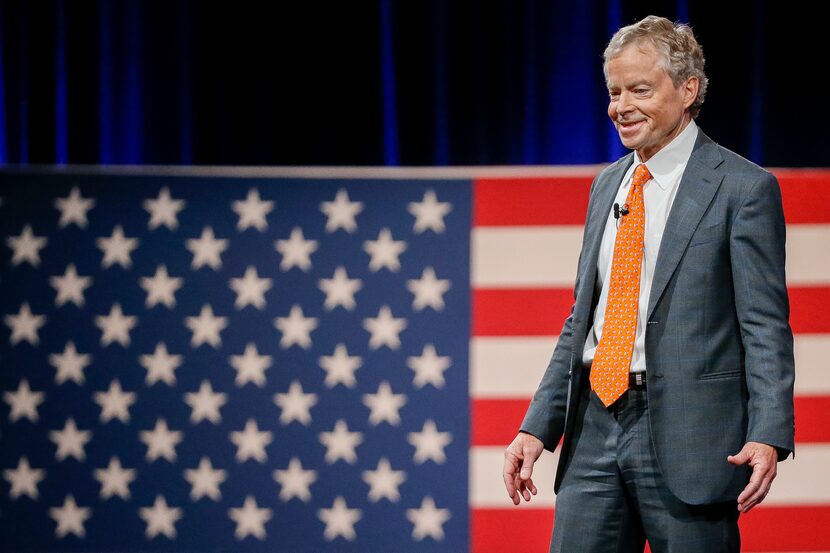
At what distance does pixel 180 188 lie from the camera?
300cm

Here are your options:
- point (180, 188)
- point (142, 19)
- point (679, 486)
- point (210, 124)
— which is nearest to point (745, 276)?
point (679, 486)

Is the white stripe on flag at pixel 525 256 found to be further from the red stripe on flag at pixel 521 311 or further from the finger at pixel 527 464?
the finger at pixel 527 464

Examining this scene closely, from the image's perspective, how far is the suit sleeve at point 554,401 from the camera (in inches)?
73.0

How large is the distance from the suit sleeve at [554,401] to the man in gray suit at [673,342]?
59mm

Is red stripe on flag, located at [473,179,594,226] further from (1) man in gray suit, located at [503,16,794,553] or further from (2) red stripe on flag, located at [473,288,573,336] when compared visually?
(1) man in gray suit, located at [503,16,794,553]

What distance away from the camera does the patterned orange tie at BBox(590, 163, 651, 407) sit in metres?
1.68

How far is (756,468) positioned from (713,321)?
0.25 meters

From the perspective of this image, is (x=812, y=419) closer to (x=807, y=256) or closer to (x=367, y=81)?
(x=807, y=256)

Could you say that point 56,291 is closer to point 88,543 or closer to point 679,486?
point 88,543

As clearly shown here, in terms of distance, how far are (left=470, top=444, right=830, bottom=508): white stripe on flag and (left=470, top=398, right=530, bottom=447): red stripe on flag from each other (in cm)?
3

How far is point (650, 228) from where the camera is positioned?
68.3 inches

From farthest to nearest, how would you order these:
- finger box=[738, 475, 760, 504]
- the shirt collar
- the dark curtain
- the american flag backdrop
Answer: the dark curtain
the american flag backdrop
the shirt collar
finger box=[738, 475, 760, 504]

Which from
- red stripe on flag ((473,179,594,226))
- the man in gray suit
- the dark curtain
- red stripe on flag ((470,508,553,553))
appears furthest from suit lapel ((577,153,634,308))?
the dark curtain

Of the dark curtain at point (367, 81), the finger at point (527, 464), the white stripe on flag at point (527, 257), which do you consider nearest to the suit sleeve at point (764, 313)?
the finger at point (527, 464)
